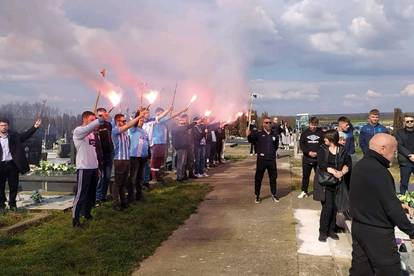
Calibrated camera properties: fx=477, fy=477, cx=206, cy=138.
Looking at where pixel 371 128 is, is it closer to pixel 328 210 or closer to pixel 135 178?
pixel 328 210

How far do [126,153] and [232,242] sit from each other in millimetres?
2957

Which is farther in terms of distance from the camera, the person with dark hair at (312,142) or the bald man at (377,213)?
the person with dark hair at (312,142)

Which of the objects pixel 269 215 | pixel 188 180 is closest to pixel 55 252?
pixel 269 215

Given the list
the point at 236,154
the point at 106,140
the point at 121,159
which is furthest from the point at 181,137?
the point at 236,154

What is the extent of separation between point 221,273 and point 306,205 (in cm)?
432

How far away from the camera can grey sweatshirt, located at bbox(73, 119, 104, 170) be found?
7352 mm

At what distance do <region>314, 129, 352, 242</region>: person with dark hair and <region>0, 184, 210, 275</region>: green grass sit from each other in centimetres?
238

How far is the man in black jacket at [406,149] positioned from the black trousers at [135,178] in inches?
207

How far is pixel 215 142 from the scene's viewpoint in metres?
18.2

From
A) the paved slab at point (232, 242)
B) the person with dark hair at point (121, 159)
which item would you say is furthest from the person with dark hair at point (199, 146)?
the person with dark hair at point (121, 159)

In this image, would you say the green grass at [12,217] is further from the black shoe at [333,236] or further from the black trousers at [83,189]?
the black shoe at [333,236]

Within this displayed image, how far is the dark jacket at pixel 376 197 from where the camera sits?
152 inches

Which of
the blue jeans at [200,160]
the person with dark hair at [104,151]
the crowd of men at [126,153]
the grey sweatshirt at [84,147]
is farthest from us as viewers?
the blue jeans at [200,160]

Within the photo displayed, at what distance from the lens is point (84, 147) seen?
763cm
